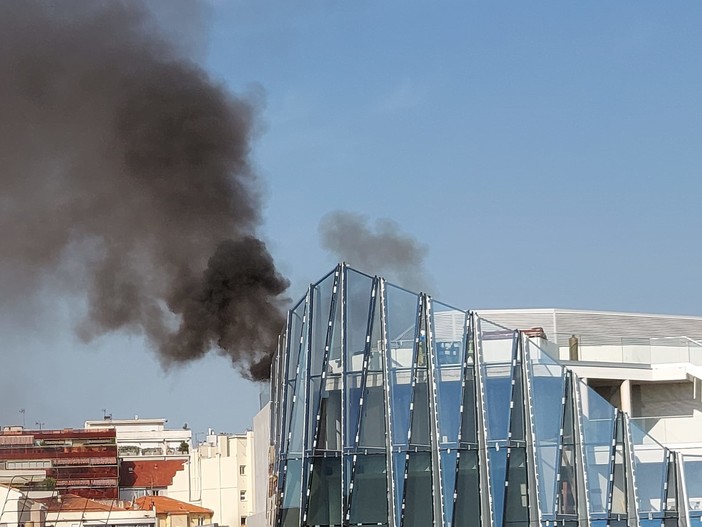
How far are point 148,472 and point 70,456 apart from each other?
1200 centimetres

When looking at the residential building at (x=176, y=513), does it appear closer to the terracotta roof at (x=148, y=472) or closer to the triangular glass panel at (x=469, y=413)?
the terracotta roof at (x=148, y=472)

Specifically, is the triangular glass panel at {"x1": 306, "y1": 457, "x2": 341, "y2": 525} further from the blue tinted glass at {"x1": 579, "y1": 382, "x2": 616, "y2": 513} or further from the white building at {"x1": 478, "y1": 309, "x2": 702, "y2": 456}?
the white building at {"x1": 478, "y1": 309, "x2": 702, "y2": 456}

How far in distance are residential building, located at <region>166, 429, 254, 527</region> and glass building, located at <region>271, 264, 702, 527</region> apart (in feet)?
253

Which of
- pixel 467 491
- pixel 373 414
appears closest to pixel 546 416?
pixel 467 491

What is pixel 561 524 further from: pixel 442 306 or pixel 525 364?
pixel 442 306

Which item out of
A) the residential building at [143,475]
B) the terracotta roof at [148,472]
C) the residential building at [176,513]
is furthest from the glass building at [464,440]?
the terracotta roof at [148,472]

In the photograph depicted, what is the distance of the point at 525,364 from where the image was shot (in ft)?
97.5

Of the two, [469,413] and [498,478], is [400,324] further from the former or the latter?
[498,478]

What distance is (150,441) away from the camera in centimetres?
18238

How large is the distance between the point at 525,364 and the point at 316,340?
5457 mm

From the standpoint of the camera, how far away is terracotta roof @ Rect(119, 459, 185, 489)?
144125mm

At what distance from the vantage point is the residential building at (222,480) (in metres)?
112

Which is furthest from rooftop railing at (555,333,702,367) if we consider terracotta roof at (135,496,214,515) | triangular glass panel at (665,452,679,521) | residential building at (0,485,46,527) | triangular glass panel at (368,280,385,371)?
terracotta roof at (135,496,214,515)

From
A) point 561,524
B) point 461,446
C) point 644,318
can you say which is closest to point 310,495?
point 461,446
